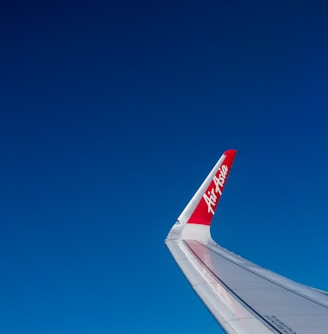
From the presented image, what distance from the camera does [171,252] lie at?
6918 millimetres

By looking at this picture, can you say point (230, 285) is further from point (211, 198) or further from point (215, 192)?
point (215, 192)

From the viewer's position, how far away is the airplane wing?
12.3ft

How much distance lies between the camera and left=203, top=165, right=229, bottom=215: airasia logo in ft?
28.4

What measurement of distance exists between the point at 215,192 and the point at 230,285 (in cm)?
380

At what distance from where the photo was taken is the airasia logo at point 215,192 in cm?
865

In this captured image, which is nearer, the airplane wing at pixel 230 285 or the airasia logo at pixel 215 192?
the airplane wing at pixel 230 285

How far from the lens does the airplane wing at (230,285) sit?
374 centimetres

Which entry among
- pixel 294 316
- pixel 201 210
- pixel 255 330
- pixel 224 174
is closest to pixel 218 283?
pixel 294 316

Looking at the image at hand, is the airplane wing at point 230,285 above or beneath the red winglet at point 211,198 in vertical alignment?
beneath

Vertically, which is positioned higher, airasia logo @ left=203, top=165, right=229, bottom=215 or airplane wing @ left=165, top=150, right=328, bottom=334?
airasia logo @ left=203, top=165, right=229, bottom=215

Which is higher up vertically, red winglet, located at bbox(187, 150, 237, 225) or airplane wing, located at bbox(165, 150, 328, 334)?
red winglet, located at bbox(187, 150, 237, 225)

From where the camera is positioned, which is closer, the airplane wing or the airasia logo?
the airplane wing

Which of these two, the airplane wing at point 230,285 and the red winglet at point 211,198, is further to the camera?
the red winglet at point 211,198

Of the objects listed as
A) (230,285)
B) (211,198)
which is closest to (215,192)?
(211,198)
